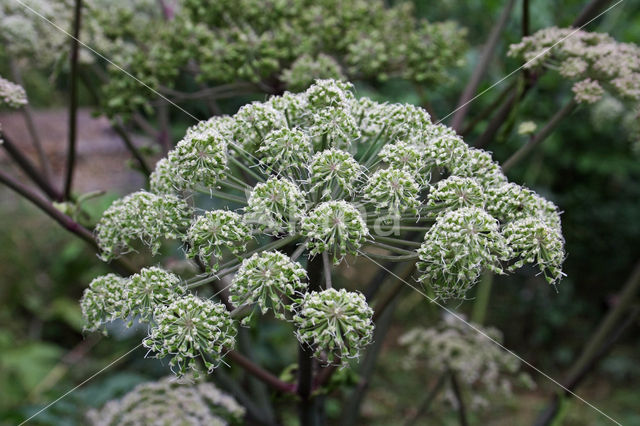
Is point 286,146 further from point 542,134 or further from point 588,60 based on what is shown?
point 588,60

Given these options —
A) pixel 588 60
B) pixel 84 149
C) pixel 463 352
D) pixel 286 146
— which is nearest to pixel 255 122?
pixel 286 146

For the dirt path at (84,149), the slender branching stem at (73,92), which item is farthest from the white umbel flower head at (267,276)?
the dirt path at (84,149)

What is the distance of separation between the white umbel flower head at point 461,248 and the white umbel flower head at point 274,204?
0.25 metres

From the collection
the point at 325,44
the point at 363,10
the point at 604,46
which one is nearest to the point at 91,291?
the point at 325,44

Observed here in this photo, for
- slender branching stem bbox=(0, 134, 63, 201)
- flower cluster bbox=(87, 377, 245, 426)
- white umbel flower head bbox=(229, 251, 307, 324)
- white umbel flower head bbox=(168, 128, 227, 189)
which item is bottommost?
flower cluster bbox=(87, 377, 245, 426)

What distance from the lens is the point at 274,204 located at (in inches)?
42.1

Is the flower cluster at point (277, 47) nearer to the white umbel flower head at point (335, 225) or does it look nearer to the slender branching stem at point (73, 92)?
the slender branching stem at point (73, 92)

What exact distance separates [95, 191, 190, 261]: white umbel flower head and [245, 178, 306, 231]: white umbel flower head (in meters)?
0.19

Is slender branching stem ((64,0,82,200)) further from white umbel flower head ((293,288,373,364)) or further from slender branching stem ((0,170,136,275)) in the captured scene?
white umbel flower head ((293,288,373,364))

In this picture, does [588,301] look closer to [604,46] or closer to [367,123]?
[604,46]

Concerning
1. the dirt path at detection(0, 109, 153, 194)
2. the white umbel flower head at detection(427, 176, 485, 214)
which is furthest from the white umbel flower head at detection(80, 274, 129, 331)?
the dirt path at detection(0, 109, 153, 194)

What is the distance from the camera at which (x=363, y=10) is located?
1926mm

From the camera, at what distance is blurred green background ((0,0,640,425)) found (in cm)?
426

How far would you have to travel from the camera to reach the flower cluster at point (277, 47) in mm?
1771
